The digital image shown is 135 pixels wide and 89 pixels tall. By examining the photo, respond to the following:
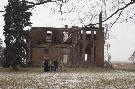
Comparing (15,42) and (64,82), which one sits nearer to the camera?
(64,82)

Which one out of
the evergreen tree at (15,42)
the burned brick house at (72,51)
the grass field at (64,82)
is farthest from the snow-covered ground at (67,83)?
the burned brick house at (72,51)

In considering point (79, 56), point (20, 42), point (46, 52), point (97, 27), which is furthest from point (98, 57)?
point (97, 27)

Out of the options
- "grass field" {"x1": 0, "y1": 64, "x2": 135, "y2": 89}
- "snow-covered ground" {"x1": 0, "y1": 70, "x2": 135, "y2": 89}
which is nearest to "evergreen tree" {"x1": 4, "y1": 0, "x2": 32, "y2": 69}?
"grass field" {"x1": 0, "y1": 64, "x2": 135, "y2": 89}

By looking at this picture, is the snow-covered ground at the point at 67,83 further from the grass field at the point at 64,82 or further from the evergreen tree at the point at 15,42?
the evergreen tree at the point at 15,42

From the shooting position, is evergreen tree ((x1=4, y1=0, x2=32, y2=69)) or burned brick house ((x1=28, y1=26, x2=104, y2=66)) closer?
evergreen tree ((x1=4, y1=0, x2=32, y2=69))

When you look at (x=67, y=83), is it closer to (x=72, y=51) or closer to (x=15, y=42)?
(x=15, y=42)

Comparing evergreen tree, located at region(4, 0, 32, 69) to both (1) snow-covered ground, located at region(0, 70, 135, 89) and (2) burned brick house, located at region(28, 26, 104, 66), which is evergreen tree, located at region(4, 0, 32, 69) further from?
(1) snow-covered ground, located at region(0, 70, 135, 89)

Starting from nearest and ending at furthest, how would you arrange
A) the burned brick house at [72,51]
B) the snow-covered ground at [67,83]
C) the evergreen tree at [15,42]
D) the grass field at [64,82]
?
the snow-covered ground at [67,83]
the grass field at [64,82]
the evergreen tree at [15,42]
the burned brick house at [72,51]

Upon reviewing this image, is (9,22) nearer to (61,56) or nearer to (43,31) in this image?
(61,56)

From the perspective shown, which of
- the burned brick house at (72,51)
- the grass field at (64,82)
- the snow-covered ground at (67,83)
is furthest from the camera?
the burned brick house at (72,51)

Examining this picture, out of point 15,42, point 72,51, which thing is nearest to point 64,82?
point 15,42

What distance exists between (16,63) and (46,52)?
1130 inches


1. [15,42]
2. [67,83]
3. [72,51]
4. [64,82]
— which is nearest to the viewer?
[67,83]

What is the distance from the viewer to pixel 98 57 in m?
87.7
